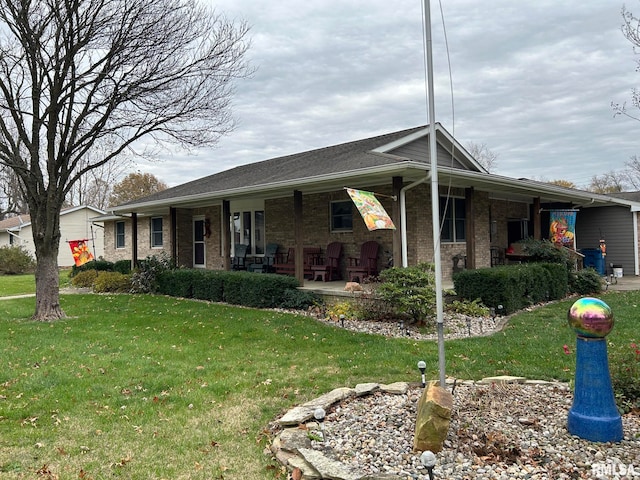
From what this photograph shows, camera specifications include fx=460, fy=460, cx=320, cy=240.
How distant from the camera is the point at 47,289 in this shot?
10.1 metres

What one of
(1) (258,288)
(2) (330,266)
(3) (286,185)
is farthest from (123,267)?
(3) (286,185)

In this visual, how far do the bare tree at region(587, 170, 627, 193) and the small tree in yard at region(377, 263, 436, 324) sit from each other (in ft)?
140

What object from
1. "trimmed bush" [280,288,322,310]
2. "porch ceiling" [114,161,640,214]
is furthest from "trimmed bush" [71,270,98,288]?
"trimmed bush" [280,288,322,310]

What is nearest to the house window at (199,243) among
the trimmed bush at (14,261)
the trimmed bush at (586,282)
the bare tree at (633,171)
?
the trimmed bush at (586,282)

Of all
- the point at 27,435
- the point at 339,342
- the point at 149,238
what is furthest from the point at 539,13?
the point at 149,238

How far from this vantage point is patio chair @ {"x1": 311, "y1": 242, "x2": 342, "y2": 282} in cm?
1229

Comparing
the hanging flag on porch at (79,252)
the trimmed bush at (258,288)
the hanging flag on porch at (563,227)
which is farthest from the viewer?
the hanging flag on porch at (79,252)

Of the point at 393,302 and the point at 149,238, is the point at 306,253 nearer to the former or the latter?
the point at 393,302

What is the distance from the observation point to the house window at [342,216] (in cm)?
1243

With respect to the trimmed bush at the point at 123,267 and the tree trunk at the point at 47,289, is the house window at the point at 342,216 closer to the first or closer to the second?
the tree trunk at the point at 47,289

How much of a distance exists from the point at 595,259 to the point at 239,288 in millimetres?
12707

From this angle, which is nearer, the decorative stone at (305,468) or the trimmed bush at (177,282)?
the decorative stone at (305,468)

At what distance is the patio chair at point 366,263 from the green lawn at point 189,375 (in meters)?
2.55

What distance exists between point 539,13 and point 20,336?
11.0 metres
